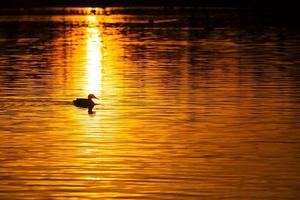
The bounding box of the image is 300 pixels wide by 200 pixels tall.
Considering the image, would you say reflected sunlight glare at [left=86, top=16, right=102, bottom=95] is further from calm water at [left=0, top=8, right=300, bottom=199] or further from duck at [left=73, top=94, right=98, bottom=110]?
duck at [left=73, top=94, right=98, bottom=110]

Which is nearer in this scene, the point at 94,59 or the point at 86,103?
the point at 86,103

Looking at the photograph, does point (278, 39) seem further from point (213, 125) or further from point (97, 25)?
point (213, 125)

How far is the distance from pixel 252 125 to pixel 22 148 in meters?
5.22

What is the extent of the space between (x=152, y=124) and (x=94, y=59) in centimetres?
1981

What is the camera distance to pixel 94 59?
140 ft

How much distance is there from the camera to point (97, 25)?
245ft

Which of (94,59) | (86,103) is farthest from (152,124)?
(94,59)

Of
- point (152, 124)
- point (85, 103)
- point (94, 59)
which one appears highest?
point (85, 103)

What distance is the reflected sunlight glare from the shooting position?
103ft

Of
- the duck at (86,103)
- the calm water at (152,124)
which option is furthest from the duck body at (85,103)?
the calm water at (152,124)

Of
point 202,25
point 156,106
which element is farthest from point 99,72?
point 202,25

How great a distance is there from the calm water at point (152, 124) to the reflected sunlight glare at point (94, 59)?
0.10 meters

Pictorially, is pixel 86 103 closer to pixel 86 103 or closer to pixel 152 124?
pixel 86 103

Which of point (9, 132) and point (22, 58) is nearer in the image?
point (9, 132)
